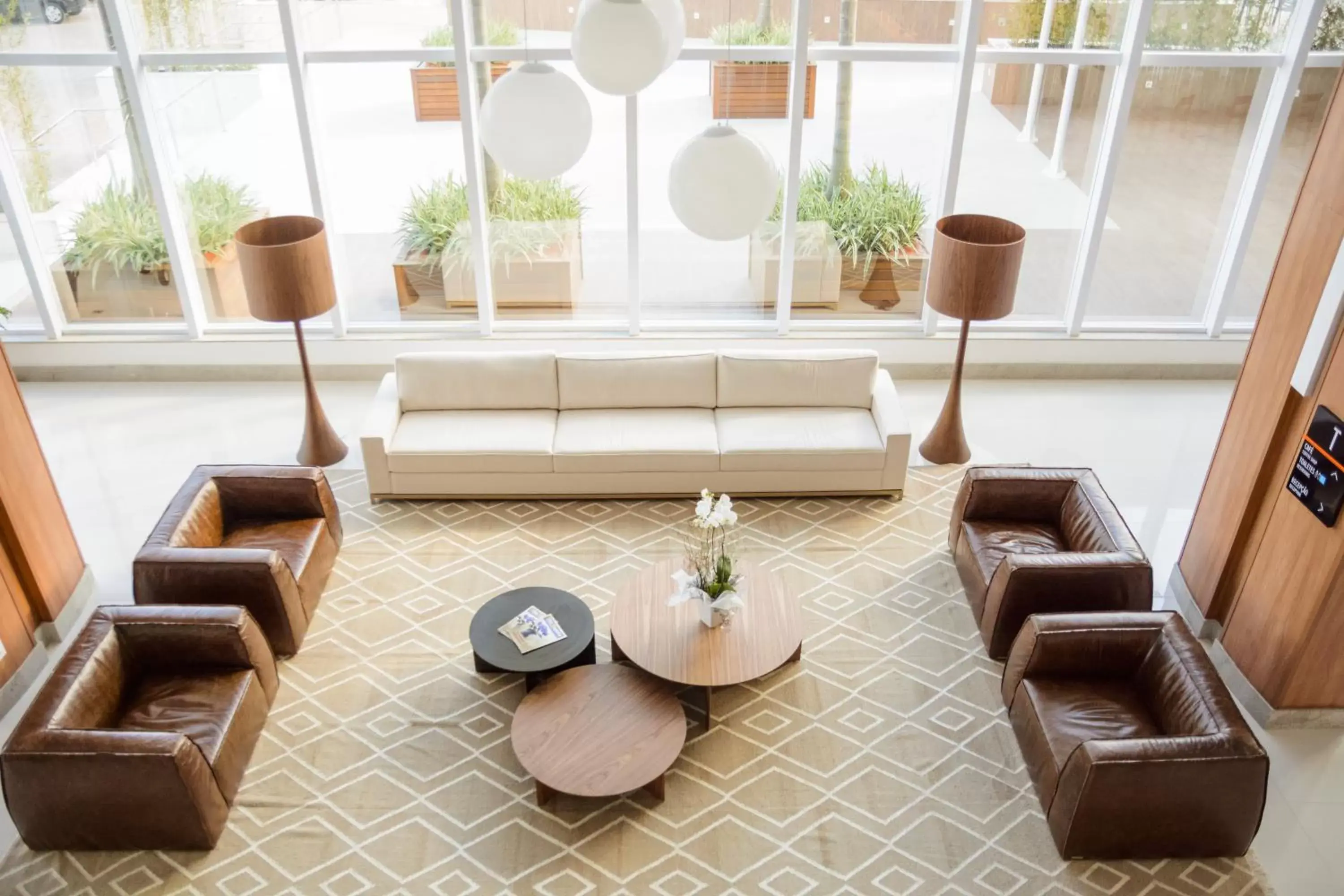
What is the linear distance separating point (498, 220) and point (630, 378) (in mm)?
1890

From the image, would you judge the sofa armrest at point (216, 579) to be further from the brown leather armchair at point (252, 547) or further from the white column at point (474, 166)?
the white column at point (474, 166)

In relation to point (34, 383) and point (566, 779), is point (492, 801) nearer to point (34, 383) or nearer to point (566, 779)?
point (566, 779)

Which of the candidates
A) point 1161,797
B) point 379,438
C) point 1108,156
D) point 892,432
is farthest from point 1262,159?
point 379,438

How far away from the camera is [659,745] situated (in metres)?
4.95

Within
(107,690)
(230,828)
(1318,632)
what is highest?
(1318,632)

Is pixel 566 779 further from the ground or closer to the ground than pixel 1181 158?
closer to the ground

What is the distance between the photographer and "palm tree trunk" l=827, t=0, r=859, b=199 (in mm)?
7473

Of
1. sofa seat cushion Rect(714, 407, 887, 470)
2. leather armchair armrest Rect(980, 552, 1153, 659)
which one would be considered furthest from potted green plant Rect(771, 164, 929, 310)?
leather armchair armrest Rect(980, 552, 1153, 659)

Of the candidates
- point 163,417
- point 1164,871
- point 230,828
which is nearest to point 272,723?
point 230,828

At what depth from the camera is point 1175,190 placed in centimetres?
809

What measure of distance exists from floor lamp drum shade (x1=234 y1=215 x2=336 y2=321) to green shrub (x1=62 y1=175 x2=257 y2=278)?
1.06 meters

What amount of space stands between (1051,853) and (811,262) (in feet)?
16.0

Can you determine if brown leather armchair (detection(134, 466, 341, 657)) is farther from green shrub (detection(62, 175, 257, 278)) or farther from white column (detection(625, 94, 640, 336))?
white column (detection(625, 94, 640, 336))

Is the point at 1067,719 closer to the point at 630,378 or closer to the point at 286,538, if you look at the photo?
the point at 630,378
